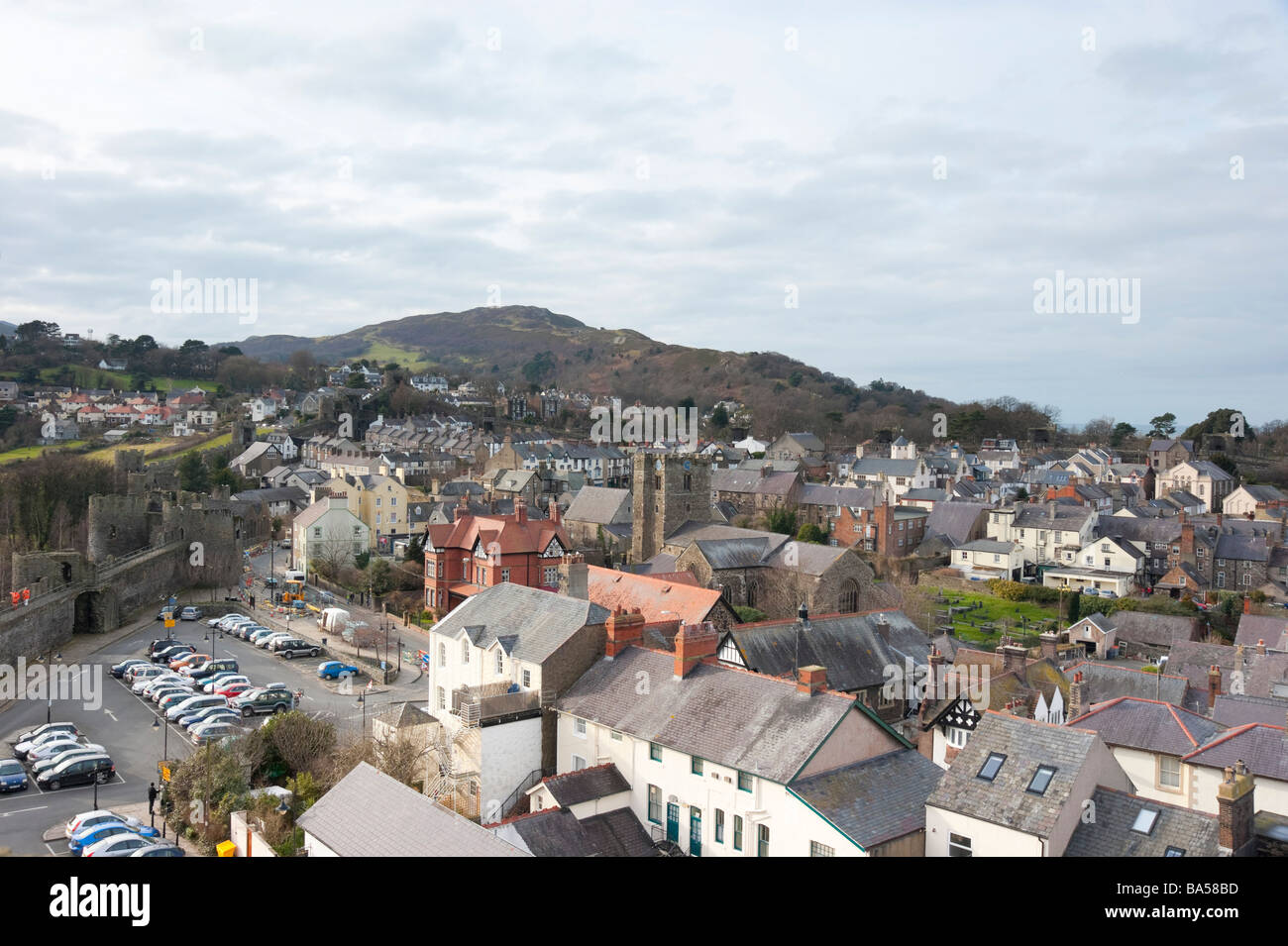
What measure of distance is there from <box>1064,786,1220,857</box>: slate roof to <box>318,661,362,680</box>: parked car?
25898mm

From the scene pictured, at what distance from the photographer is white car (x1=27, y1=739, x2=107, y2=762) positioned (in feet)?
77.4

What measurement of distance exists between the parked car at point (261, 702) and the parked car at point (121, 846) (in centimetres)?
1053

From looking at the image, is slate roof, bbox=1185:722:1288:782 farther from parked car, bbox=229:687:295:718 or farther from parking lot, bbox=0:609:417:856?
parked car, bbox=229:687:295:718

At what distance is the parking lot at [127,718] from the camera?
2094 centimetres

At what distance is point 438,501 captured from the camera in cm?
6106

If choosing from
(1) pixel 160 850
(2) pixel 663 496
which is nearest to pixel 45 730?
(1) pixel 160 850

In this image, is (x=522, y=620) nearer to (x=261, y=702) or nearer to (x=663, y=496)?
(x=261, y=702)

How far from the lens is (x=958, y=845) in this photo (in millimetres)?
15273

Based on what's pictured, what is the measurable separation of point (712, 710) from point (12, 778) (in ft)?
57.7

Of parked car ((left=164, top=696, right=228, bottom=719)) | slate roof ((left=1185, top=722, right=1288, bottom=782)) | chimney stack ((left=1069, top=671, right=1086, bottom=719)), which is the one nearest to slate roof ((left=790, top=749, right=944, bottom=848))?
slate roof ((left=1185, top=722, right=1288, bottom=782))

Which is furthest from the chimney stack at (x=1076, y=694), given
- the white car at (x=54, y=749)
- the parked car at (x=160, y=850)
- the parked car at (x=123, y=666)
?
the parked car at (x=123, y=666)

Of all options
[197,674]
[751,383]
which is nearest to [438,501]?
[197,674]
